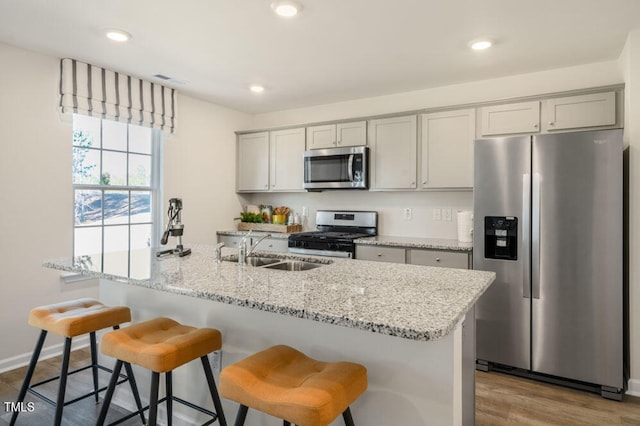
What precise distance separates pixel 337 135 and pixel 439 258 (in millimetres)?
1745

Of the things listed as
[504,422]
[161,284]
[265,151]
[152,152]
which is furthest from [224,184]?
[504,422]

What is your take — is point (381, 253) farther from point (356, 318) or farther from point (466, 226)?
point (356, 318)

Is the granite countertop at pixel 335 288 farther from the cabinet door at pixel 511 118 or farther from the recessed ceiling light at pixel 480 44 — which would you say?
the cabinet door at pixel 511 118

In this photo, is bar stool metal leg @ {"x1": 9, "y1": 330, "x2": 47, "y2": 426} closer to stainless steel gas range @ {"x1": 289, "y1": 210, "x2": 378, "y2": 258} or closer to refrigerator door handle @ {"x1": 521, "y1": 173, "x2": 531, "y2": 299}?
stainless steel gas range @ {"x1": 289, "y1": 210, "x2": 378, "y2": 258}

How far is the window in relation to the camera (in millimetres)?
3508

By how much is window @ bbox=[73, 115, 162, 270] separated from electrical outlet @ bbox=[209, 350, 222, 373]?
1788 mm

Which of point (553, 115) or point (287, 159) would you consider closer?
point (553, 115)

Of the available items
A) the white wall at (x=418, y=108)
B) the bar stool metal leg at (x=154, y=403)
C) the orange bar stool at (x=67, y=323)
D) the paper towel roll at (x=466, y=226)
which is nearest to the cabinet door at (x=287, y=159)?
the white wall at (x=418, y=108)

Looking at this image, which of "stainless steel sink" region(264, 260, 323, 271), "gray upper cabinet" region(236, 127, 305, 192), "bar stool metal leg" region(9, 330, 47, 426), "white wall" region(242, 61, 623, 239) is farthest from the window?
"stainless steel sink" region(264, 260, 323, 271)

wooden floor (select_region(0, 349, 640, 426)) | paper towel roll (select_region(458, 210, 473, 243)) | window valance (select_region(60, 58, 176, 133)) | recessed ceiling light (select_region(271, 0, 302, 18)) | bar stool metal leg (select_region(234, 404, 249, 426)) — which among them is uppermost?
recessed ceiling light (select_region(271, 0, 302, 18))

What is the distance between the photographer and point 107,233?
3713 millimetres

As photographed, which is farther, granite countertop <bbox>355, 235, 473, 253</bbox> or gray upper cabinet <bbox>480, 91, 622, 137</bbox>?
granite countertop <bbox>355, 235, 473, 253</bbox>

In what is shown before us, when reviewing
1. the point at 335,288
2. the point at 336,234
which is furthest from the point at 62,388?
the point at 336,234

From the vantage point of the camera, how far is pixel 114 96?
3596 mm
